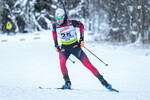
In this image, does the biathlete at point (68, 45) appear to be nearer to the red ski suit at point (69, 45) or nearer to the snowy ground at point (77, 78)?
the red ski suit at point (69, 45)

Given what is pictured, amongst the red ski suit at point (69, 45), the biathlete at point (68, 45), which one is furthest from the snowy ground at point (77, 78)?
the red ski suit at point (69, 45)

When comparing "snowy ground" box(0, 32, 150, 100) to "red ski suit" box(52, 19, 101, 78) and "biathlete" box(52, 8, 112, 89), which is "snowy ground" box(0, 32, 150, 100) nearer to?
"biathlete" box(52, 8, 112, 89)

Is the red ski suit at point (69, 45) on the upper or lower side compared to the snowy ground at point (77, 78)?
upper

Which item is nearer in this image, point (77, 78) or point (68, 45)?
point (68, 45)

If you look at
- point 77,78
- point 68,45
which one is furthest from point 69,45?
point 77,78

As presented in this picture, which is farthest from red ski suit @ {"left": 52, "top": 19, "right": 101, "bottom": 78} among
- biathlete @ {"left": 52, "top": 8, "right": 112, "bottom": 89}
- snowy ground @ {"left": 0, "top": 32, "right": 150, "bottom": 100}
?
snowy ground @ {"left": 0, "top": 32, "right": 150, "bottom": 100}

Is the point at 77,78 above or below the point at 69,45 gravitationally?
below

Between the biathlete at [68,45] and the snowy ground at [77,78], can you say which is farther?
the biathlete at [68,45]

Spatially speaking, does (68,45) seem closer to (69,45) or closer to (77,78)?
(69,45)

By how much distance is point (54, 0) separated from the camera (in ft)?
85.9

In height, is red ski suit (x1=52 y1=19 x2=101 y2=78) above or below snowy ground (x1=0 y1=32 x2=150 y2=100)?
above

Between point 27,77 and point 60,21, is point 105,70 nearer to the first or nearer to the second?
point 27,77

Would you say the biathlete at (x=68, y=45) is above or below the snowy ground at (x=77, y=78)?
above

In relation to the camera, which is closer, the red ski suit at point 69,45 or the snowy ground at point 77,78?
the snowy ground at point 77,78
